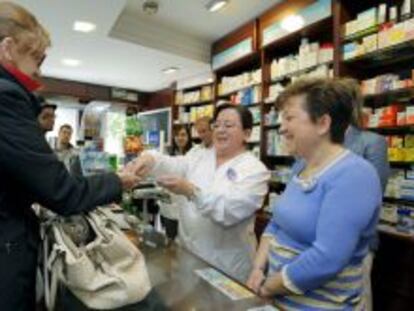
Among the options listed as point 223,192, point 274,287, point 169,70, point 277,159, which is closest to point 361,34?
point 277,159

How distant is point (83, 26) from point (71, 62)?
5.60ft

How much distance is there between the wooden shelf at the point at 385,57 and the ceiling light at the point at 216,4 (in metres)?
1.37

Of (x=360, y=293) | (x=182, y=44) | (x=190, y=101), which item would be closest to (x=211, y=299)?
(x=360, y=293)

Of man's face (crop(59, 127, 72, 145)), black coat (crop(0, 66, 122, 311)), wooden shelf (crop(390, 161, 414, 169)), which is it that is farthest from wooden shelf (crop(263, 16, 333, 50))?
black coat (crop(0, 66, 122, 311))

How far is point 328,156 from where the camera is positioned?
129cm

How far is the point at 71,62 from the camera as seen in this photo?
5672 millimetres

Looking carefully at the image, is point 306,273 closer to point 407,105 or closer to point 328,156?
point 328,156

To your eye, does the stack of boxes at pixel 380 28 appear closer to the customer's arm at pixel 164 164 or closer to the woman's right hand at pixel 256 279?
the customer's arm at pixel 164 164

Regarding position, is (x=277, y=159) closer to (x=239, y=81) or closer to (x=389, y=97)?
(x=239, y=81)

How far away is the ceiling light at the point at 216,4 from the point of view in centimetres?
390

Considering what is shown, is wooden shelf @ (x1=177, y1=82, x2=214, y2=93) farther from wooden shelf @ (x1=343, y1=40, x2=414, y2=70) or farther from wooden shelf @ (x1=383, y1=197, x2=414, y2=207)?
wooden shelf @ (x1=383, y1=197, x2=414, y2=207)

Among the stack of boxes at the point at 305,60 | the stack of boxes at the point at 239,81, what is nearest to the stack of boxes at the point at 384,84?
the stack of boxes at the point at 305,60

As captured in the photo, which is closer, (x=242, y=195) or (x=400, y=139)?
(x=242, y=195)

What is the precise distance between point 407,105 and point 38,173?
8.66 feet
